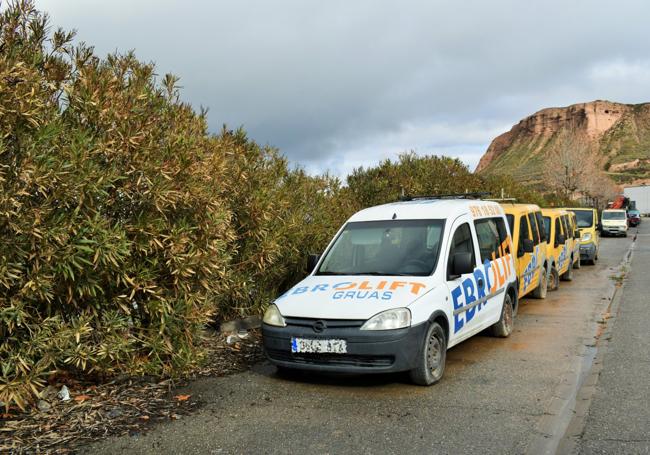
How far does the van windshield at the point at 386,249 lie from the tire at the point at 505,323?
193 centimetres

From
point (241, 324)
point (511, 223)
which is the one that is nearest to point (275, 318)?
point (241, 324)

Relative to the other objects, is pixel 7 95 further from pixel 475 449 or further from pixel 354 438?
pixel 475 449

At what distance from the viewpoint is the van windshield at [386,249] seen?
21.7 feet

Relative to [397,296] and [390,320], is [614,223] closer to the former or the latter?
[397,296]

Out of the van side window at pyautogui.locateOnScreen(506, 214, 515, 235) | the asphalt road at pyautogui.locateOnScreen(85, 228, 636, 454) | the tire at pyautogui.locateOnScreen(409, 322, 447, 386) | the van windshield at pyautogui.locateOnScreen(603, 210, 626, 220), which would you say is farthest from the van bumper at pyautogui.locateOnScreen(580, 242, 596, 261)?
the van windshield at pyautogui.locateOnScreen(603, 210, 626, 220)

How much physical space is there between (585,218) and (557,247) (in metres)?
9.03

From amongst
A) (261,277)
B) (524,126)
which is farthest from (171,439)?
(524,126)

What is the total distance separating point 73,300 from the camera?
5418 mm

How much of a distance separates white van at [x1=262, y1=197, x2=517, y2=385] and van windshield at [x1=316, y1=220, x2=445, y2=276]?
1 centimetres

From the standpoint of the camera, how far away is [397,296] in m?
5.79

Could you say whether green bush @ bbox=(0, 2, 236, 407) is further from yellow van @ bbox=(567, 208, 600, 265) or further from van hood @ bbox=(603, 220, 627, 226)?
van hood @ bbox=(603, 220, 627, 226)

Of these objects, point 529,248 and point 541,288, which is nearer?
point 529,248

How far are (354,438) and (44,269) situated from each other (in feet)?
9.18

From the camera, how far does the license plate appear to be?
554 centimetres
